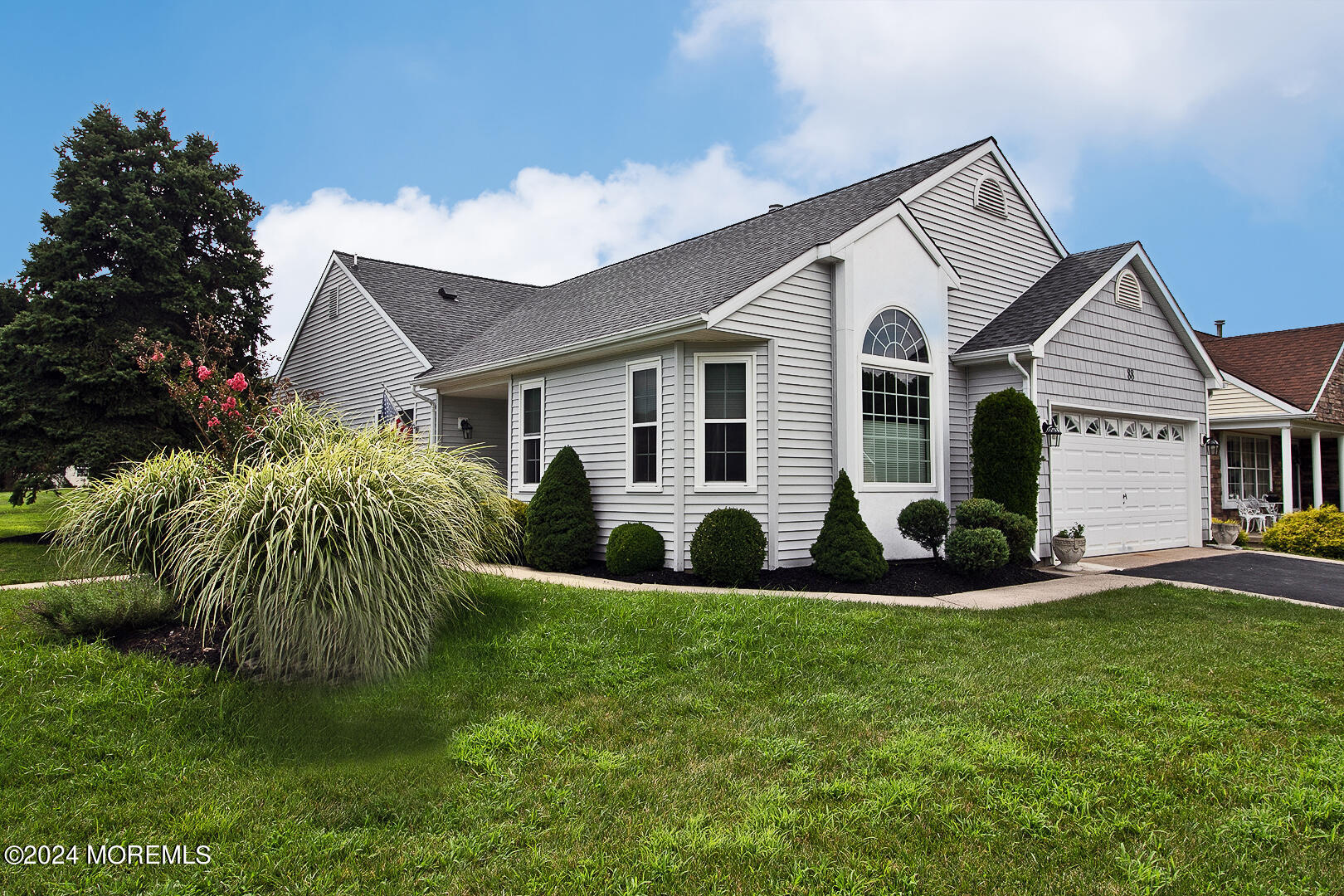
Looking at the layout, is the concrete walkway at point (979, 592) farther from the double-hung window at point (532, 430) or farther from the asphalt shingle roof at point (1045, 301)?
the asphalt shingle roof at point (1045, 301)

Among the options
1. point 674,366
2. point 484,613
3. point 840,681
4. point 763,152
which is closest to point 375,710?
point 484,613

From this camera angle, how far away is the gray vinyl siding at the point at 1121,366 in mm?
11758

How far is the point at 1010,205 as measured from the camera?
13727 mm

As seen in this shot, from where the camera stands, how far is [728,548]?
29.6ft

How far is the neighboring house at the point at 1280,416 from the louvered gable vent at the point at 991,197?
324 inches

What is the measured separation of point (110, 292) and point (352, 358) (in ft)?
15.1

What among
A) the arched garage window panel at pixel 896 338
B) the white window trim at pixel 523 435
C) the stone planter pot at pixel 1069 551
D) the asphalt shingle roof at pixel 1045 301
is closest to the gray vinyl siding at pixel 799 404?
the arched garage window panel at pixel 896 338

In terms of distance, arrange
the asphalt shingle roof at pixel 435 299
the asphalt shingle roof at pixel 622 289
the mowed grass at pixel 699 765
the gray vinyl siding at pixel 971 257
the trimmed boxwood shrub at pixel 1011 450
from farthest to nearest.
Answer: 1. the asphalt shingle roof at pixel 435 299
2. the gray vinyl siding at pixel 971 257
3. the asphalt shingle roof at pixel 622 289
4. the trimmed boxwood shrub at pixel 1011 450
5. the mowed grass at pixel 699 765

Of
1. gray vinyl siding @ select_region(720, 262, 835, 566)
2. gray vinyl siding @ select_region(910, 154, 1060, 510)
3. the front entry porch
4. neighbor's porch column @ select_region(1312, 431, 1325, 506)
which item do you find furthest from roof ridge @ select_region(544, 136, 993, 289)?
neighbor's porch column @ select_region(1312, 431, 1325, 506)

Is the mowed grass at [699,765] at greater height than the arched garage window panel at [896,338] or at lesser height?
lesser

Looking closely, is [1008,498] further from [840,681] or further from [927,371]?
[840,681]

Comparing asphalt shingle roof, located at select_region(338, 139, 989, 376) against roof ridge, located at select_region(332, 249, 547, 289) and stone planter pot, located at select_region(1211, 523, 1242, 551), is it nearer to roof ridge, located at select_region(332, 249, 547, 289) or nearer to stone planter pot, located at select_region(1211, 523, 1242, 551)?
roof ridge, located at select_region(332, 249, 547, 289)

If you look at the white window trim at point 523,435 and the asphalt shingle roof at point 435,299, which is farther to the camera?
the asphalt shingle roof at point 435,299

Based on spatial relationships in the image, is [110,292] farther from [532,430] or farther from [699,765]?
[699,765]
